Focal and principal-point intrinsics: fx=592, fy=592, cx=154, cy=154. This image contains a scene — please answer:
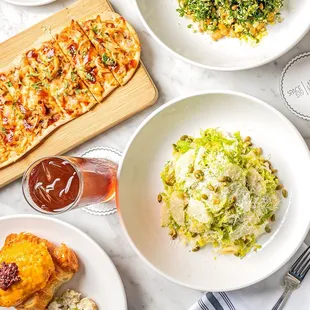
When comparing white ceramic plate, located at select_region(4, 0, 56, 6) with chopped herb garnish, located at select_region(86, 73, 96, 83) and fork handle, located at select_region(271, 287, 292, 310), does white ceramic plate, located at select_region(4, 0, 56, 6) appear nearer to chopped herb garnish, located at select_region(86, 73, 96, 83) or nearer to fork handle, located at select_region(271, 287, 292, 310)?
chopped herb garnish, located at select_region(86, 73, 96, 83)

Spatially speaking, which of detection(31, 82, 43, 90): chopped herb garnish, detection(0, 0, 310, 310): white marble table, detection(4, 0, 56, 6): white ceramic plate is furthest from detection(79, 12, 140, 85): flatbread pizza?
detection(31, 82, 43, 90): chopped herb garnish

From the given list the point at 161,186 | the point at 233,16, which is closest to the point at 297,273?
the point at 161,186

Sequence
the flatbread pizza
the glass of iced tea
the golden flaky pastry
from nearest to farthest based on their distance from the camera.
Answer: the glass of iced tea
the golden flaky pastry
the flatbread pizza

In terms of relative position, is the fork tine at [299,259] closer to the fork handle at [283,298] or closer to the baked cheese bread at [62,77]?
the fork handle at [283,298]

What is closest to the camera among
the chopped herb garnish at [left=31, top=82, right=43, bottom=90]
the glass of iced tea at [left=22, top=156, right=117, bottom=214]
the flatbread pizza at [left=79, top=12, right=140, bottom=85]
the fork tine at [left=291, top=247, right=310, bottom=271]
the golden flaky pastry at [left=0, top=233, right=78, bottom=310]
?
the glass of iced tea at [left=22, top=156, right=117, bottom=214]

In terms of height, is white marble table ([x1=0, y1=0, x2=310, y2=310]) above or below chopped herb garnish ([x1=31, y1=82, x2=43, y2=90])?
below

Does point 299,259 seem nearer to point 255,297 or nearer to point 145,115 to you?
point 255,297
